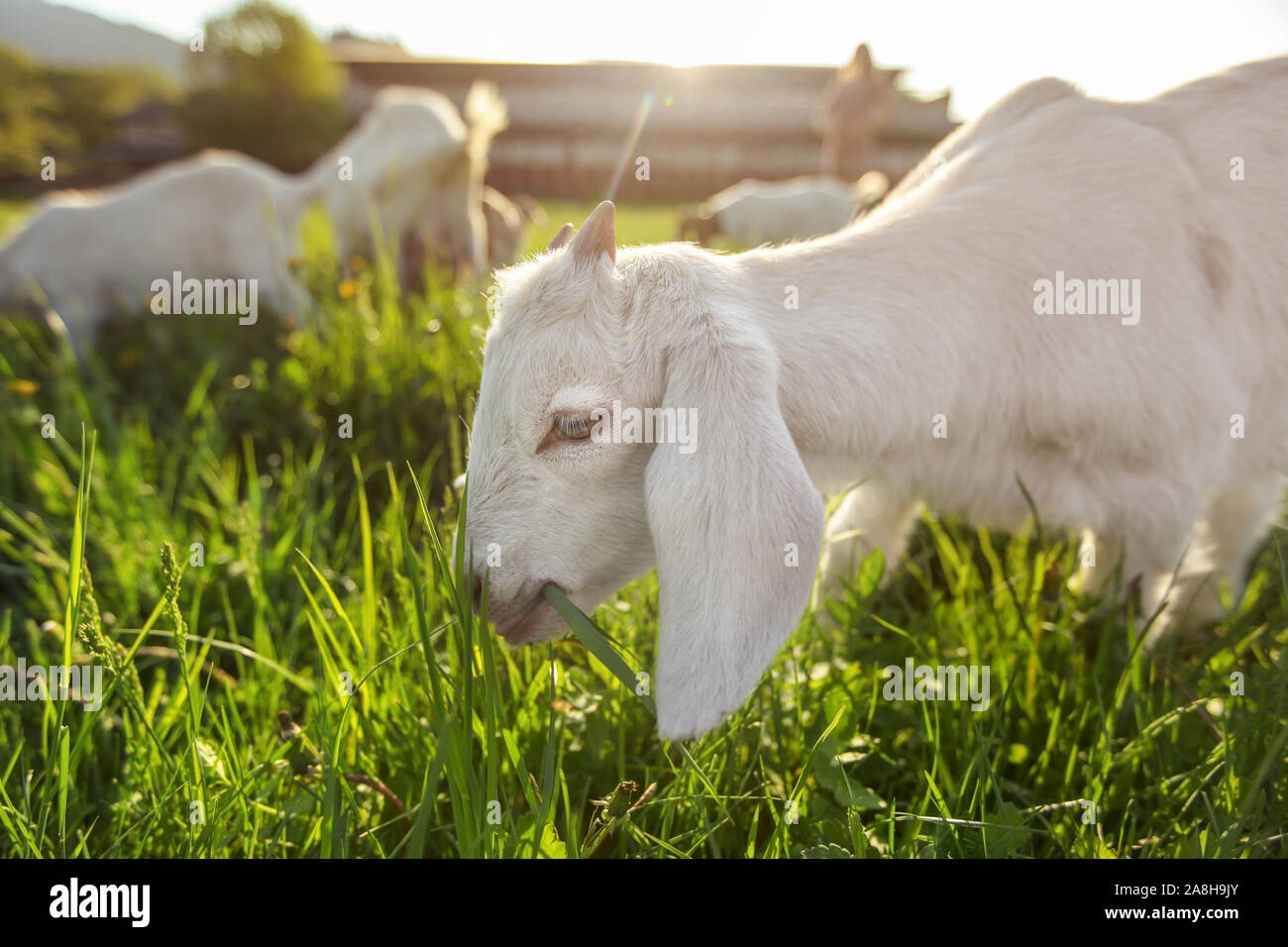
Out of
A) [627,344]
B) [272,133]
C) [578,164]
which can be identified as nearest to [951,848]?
[627,344]

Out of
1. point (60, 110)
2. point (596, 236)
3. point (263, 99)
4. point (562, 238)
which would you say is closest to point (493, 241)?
point (562, 238)

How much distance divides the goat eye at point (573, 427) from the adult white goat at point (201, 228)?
3804mm

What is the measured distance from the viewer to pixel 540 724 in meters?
1.69

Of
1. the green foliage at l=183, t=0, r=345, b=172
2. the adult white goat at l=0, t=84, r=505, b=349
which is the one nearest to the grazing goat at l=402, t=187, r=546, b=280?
the adult white goat at l=0, t=84, r=505, b=349

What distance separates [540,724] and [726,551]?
65 centimetres

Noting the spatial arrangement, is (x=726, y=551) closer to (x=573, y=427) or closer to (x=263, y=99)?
(x=573, y=427)

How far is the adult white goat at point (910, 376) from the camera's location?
4.37 ft

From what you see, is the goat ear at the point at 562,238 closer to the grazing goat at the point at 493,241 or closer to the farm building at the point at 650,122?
the grazing goat at the point at 493,241

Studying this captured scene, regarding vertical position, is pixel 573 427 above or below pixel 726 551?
above

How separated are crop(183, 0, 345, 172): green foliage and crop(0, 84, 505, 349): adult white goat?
2092 centimetres

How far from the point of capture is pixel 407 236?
6652 millimetres

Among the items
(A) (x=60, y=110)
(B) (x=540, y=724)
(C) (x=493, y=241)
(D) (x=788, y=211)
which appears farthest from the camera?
(A) (x=60, y=110)

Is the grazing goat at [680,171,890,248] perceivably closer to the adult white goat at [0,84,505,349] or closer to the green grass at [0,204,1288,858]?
the adult white goat at [0,84,505,349]

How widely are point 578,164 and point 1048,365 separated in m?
20.1
